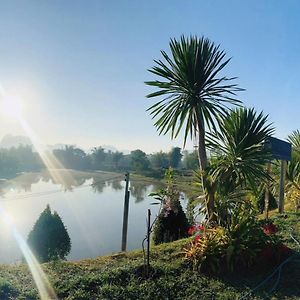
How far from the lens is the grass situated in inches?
134

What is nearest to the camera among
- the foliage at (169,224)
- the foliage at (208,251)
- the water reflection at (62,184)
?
the foliage at (208,251)

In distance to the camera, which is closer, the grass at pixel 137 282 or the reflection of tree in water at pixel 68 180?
the grass at pixel 137 282

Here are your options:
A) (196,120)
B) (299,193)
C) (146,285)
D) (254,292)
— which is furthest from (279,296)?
(299,193)

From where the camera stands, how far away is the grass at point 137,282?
3.41 meters

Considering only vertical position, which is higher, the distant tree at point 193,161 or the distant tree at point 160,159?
the distant tree at point 160,159

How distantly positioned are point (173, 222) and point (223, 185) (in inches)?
128

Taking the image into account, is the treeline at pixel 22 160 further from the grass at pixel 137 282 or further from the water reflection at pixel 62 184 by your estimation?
the grass at pixel 137 282

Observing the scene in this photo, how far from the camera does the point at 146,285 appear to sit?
361cm

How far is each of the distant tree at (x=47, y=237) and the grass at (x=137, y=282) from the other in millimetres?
5957

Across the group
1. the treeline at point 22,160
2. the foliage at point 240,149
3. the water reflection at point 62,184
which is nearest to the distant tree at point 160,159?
the water reflection at point 62,184

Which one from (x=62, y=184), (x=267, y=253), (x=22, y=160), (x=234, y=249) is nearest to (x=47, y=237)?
(x=234, y=249)

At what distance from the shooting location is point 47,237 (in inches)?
397

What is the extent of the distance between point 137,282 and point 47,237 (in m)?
7.13

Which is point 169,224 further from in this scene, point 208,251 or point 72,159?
A: point 72,159
